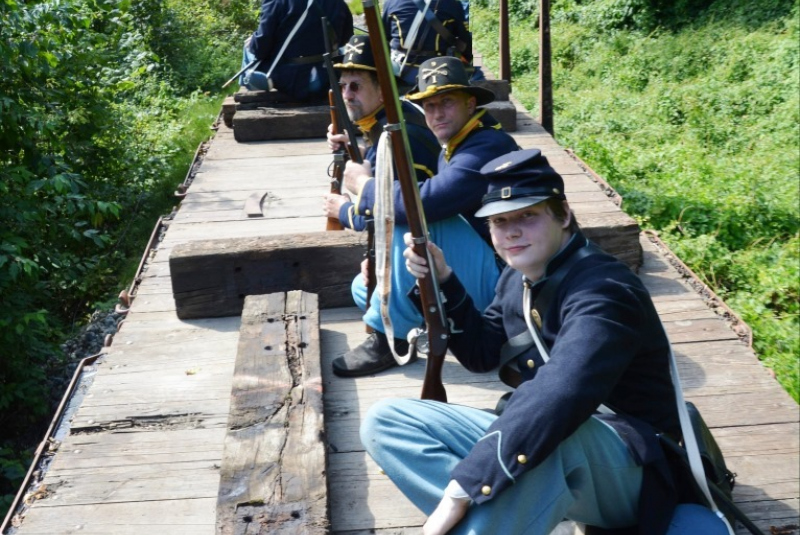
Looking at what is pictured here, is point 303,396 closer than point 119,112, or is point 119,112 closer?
point 303,396

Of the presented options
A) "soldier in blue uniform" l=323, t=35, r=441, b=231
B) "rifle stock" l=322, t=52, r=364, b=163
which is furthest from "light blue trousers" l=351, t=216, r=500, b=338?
"rifle stock" l=322, t=52, r=364, b=163

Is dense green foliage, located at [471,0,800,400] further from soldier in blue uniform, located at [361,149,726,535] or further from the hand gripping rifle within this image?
soldier in blue uniform, located at [361,149,726,535]

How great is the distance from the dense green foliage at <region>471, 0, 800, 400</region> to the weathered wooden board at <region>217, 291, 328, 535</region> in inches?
108

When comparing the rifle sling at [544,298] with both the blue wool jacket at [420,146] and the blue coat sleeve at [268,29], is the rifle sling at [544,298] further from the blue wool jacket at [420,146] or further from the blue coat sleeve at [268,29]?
the blue coat sleeve at [268,29]

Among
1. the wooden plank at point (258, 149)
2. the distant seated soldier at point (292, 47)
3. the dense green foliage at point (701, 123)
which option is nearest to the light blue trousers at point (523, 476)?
the dense green foliage at point (701, 123)

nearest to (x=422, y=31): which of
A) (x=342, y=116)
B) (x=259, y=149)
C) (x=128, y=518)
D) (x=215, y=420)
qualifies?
(x=259, y=149)

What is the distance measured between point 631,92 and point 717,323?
29.0 ft

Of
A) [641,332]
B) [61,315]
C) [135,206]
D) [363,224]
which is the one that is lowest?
[61,315]

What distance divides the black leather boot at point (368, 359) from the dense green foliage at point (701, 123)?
2.35 meters

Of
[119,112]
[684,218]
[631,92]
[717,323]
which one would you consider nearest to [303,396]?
[717,323]

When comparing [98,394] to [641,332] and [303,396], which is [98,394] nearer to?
[303,396]

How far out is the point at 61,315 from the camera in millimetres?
8594

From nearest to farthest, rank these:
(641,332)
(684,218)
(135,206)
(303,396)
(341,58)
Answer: (641,332)
(303,396)
(341,58)
(684,218)
(135,206)

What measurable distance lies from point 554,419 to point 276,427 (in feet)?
3.98
